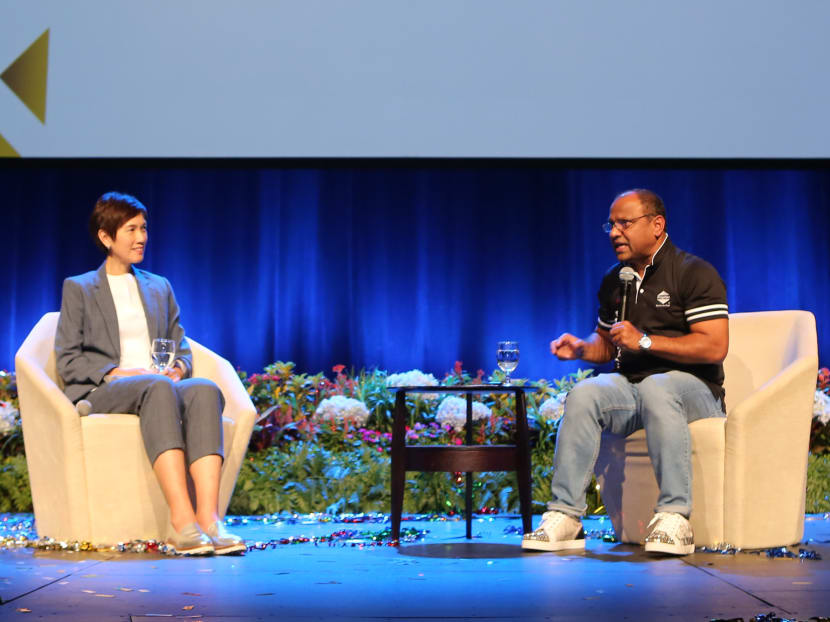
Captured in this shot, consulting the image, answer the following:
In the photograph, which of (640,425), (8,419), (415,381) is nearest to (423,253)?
(415,381)

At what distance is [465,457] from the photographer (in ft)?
11.4

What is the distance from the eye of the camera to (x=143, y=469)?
336 cm

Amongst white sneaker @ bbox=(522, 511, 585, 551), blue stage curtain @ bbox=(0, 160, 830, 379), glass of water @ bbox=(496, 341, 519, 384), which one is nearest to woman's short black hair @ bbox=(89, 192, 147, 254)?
glass of water @ bbox=(496, 341, 519, 384)

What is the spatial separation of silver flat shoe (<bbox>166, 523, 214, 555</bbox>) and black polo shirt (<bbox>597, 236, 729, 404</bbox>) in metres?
1.44

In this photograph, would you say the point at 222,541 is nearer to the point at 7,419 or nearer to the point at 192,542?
the point at 192,542

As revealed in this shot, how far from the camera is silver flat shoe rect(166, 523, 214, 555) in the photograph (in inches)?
124

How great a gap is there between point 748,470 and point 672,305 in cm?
57

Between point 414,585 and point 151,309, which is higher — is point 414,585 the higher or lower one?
the lower one

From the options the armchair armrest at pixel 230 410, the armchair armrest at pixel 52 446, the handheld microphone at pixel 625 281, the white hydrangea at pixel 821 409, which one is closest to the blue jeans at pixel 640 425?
the handheld microphone at pixel 625 281

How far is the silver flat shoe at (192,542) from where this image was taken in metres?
3.14

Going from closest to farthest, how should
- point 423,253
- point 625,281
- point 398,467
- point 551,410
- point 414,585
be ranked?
point 414,585, point 625,281, point 398,467, point 551,410, point 423,253

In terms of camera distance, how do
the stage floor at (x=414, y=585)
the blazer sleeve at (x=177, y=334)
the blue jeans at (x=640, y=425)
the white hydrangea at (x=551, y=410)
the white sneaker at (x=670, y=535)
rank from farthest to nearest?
the white hydrangea at (x=551, y=410), the blazer sleeve at (x=177, y=334), the blue jeans at (x=640, y=425), the white sneaker at (x=670, y=535), the stage floor at (x=414, y=585)

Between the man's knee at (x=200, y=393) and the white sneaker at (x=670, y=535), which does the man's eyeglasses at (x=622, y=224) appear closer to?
the white sneaker at (x=670, y=535)
